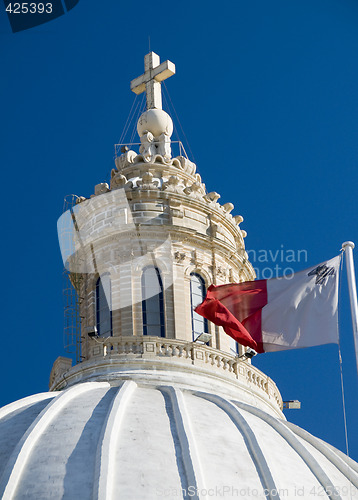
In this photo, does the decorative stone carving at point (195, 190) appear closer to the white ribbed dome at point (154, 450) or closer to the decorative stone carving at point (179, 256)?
the decorative stone carving at point (179, 256)

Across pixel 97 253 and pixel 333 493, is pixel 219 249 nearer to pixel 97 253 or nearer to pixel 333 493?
pixel 97 253

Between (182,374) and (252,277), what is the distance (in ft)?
23.2

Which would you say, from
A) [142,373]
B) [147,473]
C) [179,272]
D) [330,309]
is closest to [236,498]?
[147,473]

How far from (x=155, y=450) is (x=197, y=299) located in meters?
11.3

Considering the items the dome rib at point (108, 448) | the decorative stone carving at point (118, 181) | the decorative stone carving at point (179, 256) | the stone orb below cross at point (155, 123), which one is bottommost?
the dome rib at point (108, 448)

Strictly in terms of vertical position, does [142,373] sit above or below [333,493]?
above

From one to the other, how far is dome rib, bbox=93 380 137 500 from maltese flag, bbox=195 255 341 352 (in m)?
3.33

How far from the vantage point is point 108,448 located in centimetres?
3144

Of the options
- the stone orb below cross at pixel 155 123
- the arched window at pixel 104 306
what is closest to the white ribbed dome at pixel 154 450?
the arched window at pixel 104 306

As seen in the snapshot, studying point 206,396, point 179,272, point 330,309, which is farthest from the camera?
point 179,272

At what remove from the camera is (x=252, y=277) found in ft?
150

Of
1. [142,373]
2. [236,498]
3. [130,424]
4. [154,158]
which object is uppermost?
[154,158]

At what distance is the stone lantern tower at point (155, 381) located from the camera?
31.2 metres

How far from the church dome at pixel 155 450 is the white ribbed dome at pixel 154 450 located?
28 millimetres
